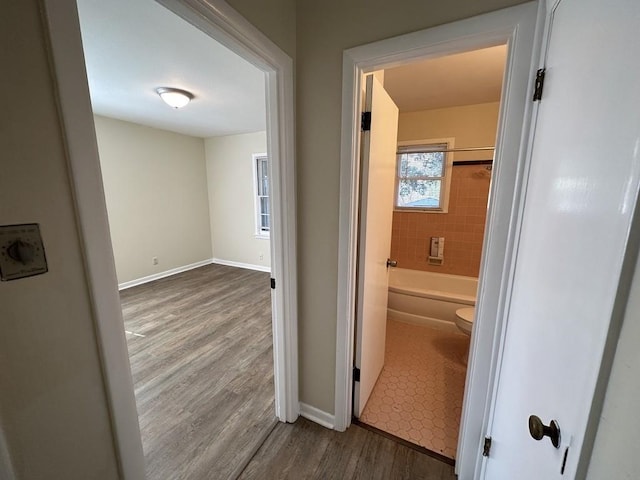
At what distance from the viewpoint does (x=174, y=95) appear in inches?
100

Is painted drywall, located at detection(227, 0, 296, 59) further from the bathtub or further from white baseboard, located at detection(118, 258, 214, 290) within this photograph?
white baseboard, located at detection(118, 258, 214, 290)

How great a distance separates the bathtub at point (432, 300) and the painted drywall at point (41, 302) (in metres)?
2.71

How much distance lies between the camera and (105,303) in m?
0.66

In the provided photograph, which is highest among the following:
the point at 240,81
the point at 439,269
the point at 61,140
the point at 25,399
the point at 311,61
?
the point at 240,81

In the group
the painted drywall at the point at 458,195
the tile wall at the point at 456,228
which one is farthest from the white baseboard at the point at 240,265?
the painted drywall at the point at 458,195

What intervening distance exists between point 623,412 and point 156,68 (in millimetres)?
3073

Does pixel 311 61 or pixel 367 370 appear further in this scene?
pixel 367 370

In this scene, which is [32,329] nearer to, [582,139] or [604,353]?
[604,353]

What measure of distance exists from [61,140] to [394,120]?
175 cm

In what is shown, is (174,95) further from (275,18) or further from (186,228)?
(186,228)

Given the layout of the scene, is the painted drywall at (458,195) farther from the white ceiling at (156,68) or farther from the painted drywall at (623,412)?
the painted drywall at (623,412)

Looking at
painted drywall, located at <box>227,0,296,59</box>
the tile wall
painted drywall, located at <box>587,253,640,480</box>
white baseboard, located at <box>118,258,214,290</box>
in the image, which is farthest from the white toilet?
white baseboard, located at <box>118,258,214,290</box>

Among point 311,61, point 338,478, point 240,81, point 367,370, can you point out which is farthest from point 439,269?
point 240,81

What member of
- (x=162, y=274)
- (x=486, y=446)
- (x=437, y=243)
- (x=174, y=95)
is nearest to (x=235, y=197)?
(x=162, y=274)
